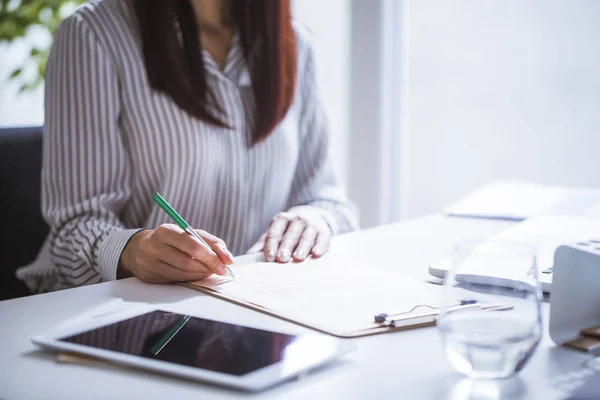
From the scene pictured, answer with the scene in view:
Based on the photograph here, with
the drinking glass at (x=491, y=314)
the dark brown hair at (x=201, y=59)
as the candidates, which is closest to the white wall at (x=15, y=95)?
the dark brown hair at (x=201, y=59)

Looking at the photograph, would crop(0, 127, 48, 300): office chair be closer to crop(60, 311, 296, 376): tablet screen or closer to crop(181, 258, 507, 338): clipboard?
crop(181, 258, 507, 338): clipboard

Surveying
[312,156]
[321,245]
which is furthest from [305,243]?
[312,156]

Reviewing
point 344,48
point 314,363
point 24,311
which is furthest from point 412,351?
point 344,48

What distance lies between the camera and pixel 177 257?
86 centimetres

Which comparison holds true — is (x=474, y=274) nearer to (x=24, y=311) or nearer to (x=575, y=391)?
(x=575, y=391)

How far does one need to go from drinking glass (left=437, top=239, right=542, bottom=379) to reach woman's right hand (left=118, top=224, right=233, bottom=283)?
36 centimetres

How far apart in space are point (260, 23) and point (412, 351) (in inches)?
37.8

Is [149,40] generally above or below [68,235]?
above

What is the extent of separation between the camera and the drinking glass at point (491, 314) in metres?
0.55

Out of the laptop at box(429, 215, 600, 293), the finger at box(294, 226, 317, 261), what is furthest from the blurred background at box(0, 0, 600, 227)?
A: the finger at box(294, 226, 317, 261)

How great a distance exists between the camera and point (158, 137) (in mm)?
1290

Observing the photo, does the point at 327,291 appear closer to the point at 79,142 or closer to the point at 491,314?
the point at 491,314

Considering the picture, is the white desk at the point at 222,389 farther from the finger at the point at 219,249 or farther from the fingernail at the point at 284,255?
the fingernail at the point at 284,255

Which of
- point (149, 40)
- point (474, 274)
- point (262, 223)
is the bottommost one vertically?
point (262, 223)
